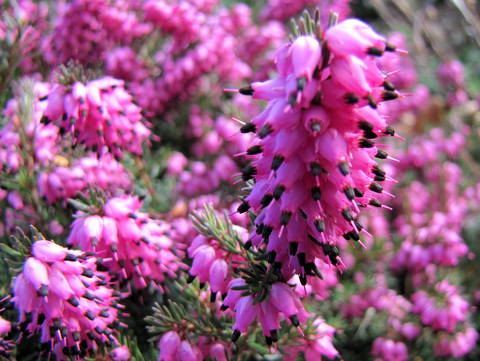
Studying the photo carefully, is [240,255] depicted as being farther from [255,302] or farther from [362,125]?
[362,125]

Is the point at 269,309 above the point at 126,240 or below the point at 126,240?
above

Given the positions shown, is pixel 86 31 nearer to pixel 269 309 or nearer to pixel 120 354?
pixel 120 354

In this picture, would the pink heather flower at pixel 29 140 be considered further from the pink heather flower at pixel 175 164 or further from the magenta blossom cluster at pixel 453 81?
the magenta blossom cluster at pixel 453 81

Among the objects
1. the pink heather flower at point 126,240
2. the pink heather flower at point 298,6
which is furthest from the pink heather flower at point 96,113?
the pink heather flower at point 298,6

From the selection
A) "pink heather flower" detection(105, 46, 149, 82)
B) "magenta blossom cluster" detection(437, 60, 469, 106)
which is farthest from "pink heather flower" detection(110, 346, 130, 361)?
"magenta blossom cluster" detection(437, 60, 469, 106)

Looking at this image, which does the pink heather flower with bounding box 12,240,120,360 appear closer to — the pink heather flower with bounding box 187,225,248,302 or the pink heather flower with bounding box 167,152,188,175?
the pink heather flower with bounding box 187,225,248,302

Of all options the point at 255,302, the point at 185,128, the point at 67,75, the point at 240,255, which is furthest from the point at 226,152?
the point at 255,302

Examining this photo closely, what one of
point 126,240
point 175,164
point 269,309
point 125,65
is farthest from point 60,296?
point 125,65
